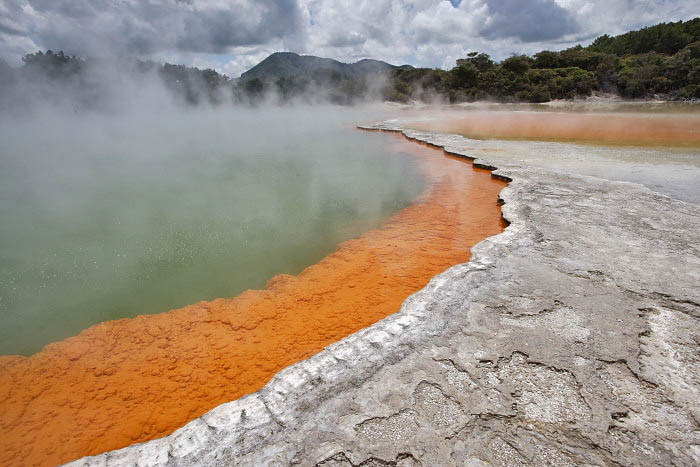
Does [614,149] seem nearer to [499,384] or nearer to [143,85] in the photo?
[499,384]

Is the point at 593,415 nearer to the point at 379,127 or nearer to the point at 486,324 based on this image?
the point at 486,324

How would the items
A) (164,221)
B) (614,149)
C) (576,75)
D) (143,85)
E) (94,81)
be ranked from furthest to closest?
(143,85), (576,75), (94,81), (614,149), (164,221)

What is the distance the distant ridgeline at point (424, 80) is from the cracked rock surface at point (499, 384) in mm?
25749

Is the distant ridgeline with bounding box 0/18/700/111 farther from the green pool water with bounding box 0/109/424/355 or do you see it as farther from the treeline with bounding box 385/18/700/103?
the green pool water with bounding box 0/109/424/355

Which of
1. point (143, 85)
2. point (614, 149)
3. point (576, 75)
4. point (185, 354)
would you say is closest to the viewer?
point (185, 354)

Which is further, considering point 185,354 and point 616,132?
point 616,132

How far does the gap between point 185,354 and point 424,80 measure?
32.6 metres

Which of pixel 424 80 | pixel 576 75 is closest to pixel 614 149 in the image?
pixel 576 75

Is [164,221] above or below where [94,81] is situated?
below

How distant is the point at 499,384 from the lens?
1687mm

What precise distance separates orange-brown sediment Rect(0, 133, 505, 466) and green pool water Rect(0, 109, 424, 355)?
298 mm

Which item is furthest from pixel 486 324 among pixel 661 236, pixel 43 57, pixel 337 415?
pixel 43 57

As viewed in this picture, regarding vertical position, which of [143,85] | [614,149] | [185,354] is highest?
[143,85]

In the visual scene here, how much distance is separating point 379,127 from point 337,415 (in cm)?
1353
